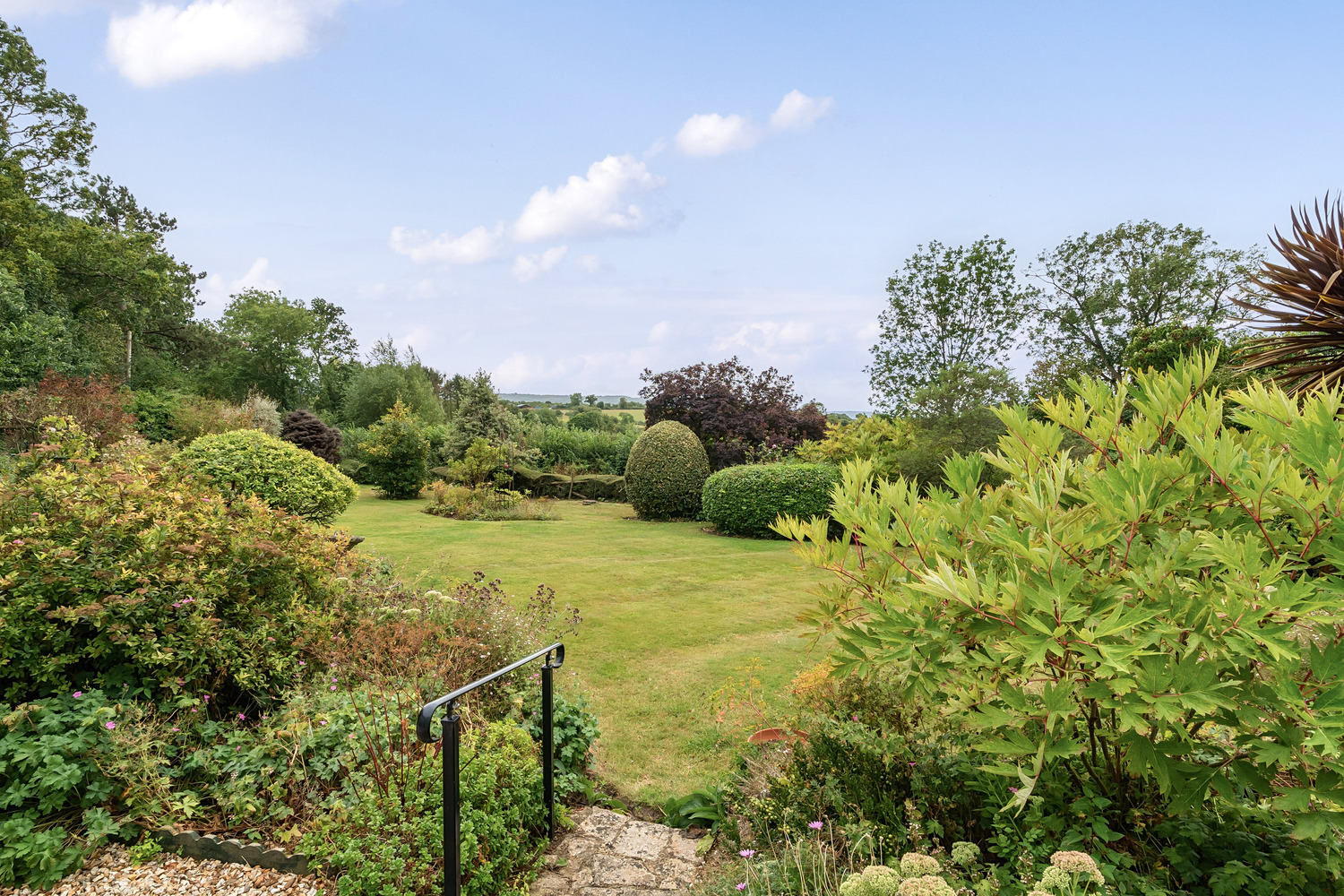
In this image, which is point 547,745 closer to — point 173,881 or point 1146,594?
point 173,881

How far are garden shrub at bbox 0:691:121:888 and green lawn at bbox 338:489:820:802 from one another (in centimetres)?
244

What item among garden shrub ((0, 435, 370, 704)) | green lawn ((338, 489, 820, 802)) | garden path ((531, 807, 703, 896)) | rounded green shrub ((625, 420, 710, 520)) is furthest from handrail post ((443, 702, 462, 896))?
rounded green shrub ((625, 420, 710, 520))

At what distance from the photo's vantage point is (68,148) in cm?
2048

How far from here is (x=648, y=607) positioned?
7441 millimetres

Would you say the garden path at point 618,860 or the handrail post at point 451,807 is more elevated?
the handrail post at point 451,807

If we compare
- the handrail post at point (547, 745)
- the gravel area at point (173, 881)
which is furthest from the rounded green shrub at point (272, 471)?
the handrail post at point (547, 745)

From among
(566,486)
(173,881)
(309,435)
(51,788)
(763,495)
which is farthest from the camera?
(309,435)

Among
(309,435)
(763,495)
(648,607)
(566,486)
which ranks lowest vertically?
(648,607)

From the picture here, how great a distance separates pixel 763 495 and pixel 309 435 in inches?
616

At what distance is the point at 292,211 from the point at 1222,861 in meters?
13.1

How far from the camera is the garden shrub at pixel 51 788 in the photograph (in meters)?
2.59

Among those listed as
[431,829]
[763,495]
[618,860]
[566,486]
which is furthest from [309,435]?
[618,860]

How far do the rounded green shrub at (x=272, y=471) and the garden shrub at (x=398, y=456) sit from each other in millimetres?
8423

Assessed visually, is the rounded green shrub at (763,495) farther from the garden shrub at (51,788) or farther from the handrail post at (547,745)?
the garden shrub at (51,788)
